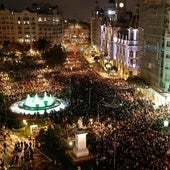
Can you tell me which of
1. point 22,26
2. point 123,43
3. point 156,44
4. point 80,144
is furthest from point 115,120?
point 22,26

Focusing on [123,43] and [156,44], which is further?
[123,43]

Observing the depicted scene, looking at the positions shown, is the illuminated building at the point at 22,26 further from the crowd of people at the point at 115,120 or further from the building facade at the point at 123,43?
the crowd of people at the point at 115,120

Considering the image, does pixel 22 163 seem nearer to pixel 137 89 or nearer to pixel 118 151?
pixel 118 151

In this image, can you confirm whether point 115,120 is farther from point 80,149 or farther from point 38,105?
point 38,105

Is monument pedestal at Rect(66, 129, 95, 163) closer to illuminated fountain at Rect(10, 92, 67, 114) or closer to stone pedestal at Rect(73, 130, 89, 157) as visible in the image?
stone pedestal at Rect(73, 130, 89, 157)

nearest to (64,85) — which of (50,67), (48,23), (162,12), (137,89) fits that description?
(137,89)

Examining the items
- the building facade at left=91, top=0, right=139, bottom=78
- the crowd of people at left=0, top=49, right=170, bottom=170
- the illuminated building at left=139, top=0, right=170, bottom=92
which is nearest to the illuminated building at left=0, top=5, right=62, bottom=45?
the building facade at left=91, top=0, right=139, bottom=78
